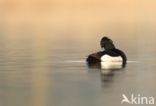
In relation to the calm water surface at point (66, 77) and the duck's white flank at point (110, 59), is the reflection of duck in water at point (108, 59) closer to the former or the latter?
the duck's white flank at point (110, 59)

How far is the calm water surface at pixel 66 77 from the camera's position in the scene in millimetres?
20484

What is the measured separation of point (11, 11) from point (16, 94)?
4406 cm

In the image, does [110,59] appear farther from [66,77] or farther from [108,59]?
[66,77]

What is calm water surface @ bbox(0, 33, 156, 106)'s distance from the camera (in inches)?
806

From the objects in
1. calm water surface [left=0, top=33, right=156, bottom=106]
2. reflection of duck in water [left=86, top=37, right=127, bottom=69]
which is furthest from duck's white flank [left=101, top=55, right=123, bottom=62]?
calm water surface [left=0, top=33, right=156, bottom=106]

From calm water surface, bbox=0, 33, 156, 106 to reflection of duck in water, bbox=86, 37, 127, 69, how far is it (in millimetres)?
268

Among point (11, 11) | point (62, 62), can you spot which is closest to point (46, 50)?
point (62, 62)

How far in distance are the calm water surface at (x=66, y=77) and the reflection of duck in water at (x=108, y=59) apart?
27 cm

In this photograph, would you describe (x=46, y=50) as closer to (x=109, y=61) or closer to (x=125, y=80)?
(x=109, y=61)

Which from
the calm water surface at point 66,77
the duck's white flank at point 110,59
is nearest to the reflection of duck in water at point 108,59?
the duck's white flank at point 110,59

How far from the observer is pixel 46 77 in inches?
934

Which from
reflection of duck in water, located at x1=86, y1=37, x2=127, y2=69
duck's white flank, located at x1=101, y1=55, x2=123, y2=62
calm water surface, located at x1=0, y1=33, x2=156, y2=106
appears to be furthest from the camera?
duck's white flank, located at x1=101, y1=55, x2=123, y2=62

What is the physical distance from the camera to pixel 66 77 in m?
23.7

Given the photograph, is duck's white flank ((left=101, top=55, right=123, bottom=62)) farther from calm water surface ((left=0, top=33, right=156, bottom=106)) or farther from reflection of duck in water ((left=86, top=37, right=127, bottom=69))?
calm water surface ((left=0, top=33, right=156, bottom=106))
